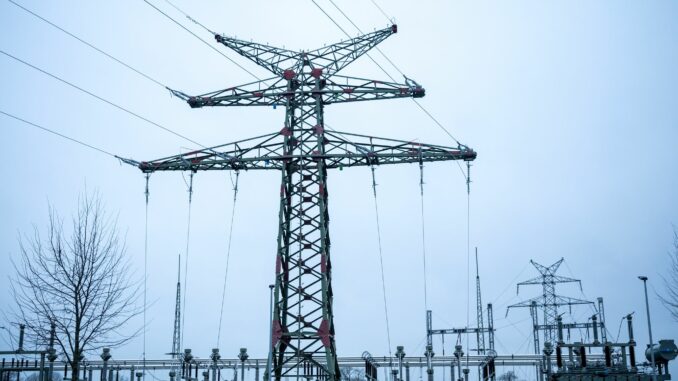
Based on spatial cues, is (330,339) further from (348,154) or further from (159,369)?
(159,369)

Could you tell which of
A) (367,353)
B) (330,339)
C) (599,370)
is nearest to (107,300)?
(330,339)

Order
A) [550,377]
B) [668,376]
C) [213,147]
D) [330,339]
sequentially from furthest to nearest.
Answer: [550,377] < [668,376] < [213,147] < [330,339]

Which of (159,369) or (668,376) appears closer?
(668,376)

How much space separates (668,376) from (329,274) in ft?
63.9

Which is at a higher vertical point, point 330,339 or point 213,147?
point 213,147

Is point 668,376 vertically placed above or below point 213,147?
below

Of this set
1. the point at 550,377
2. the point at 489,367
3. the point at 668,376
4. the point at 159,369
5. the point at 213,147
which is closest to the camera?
the point at 213,147

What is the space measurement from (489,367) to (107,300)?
2345 centimetres

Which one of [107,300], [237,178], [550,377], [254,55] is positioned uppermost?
[254,55]

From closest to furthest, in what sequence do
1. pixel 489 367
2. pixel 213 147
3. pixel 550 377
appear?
1. pixel 213 147
2. pixel 550 377
3. pixel 489 367

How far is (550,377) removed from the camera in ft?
122

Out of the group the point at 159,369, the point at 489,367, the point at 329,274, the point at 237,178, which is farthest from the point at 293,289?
the point at 159,369

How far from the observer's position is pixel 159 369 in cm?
5006

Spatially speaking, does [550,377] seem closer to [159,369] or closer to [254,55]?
[254,55]
